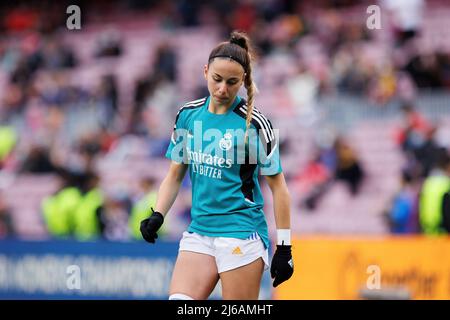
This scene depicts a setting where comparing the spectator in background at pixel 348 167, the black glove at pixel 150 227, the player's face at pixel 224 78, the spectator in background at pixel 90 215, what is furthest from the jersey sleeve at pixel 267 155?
the spectator in background at pixel 348 167

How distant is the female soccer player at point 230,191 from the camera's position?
6535mm

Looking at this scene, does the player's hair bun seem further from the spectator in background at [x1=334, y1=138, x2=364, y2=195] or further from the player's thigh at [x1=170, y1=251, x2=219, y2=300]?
the spectator in background at [x1=334, y1=138, x2=364, y2=195]

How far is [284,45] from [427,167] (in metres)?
5.50

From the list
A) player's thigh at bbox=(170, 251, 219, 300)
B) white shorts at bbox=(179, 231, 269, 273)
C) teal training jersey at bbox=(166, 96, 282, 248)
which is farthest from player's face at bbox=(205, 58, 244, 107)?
player's thigh at bbox=(170, 251, 219, 300)

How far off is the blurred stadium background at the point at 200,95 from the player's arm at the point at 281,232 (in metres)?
4.86

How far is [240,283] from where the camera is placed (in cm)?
654

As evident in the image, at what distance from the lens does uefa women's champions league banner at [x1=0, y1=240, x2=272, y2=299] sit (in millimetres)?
13188

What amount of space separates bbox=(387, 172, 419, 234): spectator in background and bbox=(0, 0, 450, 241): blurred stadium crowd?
0.02 m

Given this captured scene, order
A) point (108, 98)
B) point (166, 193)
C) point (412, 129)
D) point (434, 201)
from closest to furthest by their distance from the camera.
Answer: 1. point (166, 193)
2. point (434, 201)
3. point (412, 129)
4. point (108, 98)

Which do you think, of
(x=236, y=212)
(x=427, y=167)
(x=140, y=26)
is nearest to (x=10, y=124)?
(x=140, y=26)

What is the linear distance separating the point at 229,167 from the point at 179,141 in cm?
47

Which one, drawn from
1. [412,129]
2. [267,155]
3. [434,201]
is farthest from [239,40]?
[412,129]

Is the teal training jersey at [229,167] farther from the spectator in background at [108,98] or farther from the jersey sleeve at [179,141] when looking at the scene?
the spectator in background at [108,98]

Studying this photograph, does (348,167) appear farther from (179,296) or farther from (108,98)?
(179,296)
